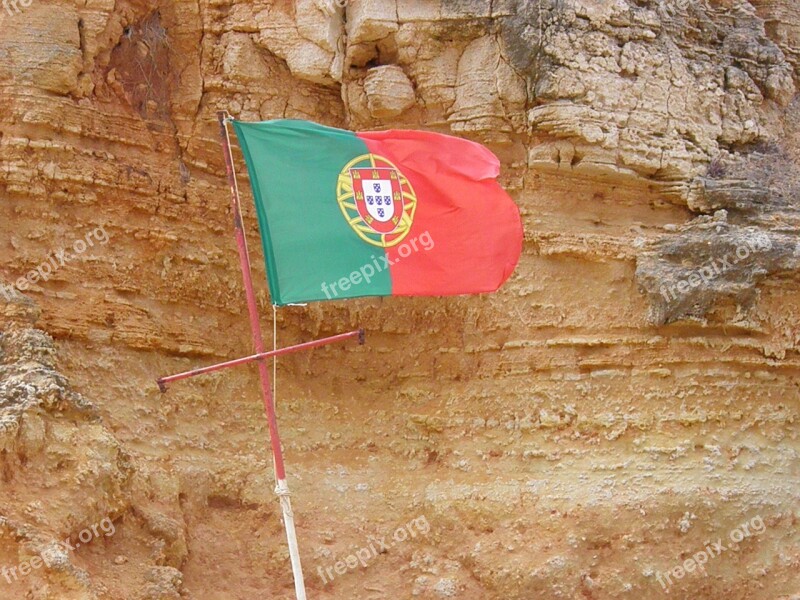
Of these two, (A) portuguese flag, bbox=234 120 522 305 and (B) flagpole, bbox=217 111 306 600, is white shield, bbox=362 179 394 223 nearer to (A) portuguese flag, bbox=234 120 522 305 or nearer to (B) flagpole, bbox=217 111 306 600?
(A) portuguese flag, bbox=234 120 522 305

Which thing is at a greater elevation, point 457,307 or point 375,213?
point 375,213

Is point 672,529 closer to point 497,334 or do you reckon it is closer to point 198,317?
point 497,334

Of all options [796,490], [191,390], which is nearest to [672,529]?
[796,490]

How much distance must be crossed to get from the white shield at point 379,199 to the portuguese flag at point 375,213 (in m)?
0.01

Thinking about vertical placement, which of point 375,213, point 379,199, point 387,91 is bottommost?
point 375,213

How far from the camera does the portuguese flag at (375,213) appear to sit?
11.5 meters

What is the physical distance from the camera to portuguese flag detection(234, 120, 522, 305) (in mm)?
11461

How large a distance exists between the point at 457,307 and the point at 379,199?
10.8ft

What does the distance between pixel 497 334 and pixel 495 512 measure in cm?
217

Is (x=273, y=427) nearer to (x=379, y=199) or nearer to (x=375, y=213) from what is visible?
(x=375, y=213)

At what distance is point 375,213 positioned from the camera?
39.5 ft

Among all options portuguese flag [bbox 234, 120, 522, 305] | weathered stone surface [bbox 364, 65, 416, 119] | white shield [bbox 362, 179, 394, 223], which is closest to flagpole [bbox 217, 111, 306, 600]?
portuguese flag [bbox 234, 120, 522, 305]

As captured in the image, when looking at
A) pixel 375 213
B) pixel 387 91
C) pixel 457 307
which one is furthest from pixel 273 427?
pixel 387 91

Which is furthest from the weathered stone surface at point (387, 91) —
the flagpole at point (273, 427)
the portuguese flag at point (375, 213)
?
the flagpole at point (273, 427)
